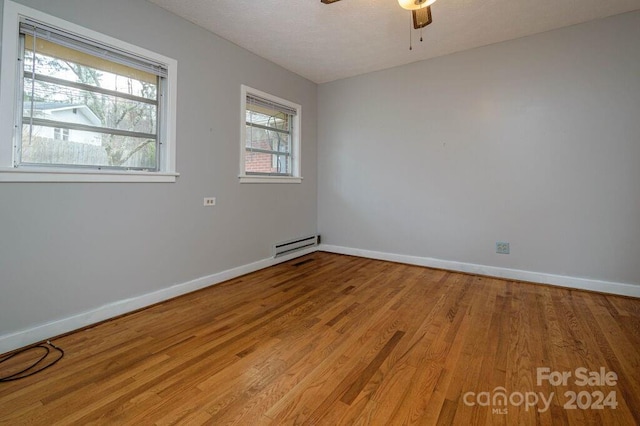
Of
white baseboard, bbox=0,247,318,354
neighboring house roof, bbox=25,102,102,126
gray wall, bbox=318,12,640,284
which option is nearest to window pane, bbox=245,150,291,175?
gray wall, bbox=318,12,640,284

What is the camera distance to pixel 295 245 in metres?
4.38

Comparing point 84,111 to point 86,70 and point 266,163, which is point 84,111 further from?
point 266,163

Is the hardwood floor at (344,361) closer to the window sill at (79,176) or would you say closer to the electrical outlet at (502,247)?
the electrical outlet at (502,247)

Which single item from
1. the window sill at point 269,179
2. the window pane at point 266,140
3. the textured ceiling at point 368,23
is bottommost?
the window sill at point 269,179

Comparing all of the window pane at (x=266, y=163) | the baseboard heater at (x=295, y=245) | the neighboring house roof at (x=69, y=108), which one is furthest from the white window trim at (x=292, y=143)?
the neighboring house roof at (x=69, y=108)

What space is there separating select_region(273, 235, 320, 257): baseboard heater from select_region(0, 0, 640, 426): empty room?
0.08 metres

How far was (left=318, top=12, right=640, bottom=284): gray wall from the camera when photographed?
9.34 feet

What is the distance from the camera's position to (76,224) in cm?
217

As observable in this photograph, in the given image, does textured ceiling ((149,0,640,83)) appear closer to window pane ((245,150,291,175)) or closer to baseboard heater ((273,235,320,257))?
window pane ((245,150,291,175))

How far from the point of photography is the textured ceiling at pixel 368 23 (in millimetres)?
2623

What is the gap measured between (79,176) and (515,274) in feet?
14.5

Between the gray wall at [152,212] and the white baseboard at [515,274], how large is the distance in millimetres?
1613

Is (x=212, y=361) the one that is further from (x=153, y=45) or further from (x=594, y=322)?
(x=594, y=322)

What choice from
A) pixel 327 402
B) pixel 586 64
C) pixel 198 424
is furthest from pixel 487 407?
pixel 586 64
